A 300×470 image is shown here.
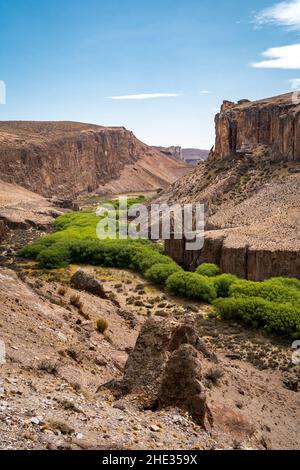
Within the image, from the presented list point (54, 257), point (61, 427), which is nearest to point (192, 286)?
point (54, 257)

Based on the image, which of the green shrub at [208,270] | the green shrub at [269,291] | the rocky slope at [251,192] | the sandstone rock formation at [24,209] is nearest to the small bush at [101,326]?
the green shrub at [269,291]

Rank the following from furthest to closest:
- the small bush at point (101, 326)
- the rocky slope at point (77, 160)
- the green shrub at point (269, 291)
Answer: the rocky slope at point (77, 160)
the green shrub at point (269, 291)
the small bush at point (101, 326)

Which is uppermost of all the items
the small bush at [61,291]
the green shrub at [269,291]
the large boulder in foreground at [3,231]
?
the large boulder in foreground at [3,231]

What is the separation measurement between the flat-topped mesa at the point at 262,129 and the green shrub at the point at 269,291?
103 feet

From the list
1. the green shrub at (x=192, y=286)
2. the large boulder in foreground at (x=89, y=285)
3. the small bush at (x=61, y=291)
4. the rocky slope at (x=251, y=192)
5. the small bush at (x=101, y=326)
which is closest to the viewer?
the small bush at (x=101, y=326)

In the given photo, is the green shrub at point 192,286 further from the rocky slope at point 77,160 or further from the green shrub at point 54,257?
the rocky slope at point 77,160

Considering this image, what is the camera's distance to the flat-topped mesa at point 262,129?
6081 cm

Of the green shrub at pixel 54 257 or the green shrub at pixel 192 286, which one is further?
the green shrub at pixel 54 257

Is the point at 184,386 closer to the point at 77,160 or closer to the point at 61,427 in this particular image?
the point at 61,427

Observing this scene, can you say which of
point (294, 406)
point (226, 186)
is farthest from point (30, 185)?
point (294, 406)

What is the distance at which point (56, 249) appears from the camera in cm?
4659

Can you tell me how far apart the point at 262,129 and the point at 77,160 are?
5512 centimetres
